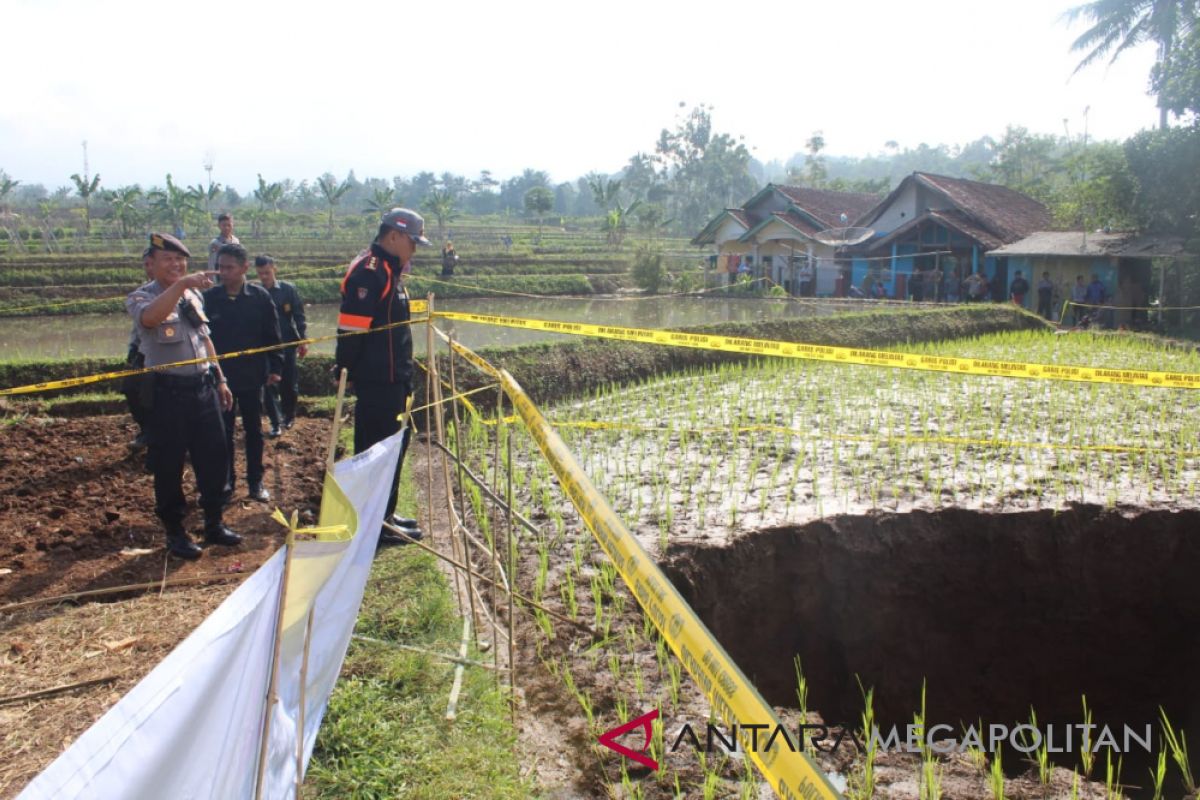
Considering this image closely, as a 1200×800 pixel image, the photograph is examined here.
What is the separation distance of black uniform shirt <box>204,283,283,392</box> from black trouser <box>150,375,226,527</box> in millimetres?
818

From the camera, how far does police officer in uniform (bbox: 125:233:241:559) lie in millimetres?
4277

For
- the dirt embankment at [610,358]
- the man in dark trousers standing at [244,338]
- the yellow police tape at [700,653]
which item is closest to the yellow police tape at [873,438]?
the dirt embankment at [610,358]

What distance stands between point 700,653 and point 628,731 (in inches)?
52.2

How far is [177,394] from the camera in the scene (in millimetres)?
4359

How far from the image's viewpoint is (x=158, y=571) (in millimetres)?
4363

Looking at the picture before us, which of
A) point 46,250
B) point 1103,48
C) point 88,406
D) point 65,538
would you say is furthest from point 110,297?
point 1103,48

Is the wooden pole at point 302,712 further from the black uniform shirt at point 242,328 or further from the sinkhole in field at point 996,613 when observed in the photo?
the black uniform shirt at point 242,328

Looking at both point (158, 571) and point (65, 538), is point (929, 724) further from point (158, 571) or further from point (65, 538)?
point (65, 538)

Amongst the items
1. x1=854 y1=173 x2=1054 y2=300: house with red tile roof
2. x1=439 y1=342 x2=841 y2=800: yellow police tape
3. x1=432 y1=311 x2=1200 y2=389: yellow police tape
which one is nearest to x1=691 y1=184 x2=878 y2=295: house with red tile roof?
x1=854 y1=173 x2=1054 y2=300: house with red tile roof

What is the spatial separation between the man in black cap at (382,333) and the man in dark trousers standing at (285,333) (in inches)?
81.9

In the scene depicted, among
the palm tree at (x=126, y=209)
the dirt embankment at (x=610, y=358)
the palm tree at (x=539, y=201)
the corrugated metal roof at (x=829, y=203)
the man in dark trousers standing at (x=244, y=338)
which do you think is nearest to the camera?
the man in dark trousers standing at (x=244, y=338)

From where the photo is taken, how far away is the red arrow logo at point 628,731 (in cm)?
280

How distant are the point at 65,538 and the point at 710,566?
368cm

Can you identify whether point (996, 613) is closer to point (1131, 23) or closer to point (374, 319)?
point (374, 319)
